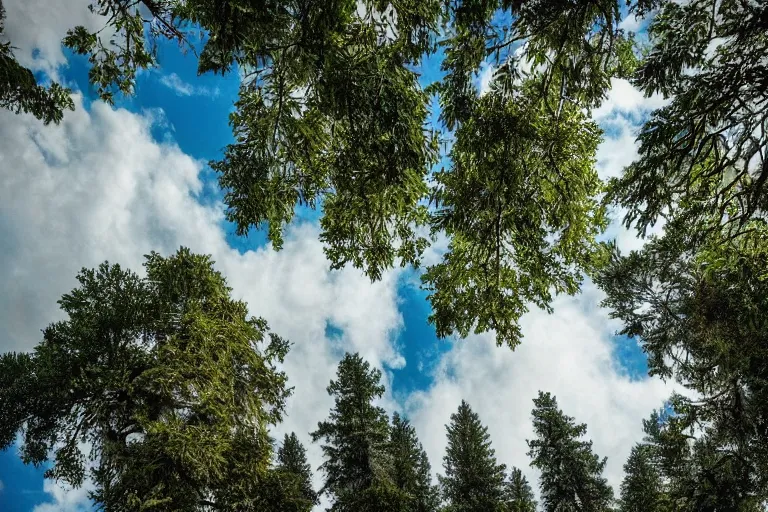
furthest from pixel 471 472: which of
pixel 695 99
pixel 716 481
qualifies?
pixel 695 99

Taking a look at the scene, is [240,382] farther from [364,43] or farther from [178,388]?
[364,43]

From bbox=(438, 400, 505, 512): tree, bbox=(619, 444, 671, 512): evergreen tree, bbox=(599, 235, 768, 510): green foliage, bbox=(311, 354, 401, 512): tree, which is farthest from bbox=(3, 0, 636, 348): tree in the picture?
bbox=(619, 444, 671, 512): evergreen tree

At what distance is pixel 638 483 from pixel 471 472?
36.2 feet

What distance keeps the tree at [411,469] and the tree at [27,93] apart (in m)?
18.0

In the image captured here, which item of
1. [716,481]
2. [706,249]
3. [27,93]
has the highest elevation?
[27,93]

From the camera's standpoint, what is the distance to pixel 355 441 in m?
19.6

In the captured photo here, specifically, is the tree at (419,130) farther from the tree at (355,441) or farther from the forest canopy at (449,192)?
the tree at (355,441)

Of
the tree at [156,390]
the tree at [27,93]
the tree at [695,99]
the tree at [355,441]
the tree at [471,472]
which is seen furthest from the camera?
the tree at [471,472]

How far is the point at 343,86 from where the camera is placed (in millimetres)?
4375

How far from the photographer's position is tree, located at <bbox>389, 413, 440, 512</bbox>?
22945mm

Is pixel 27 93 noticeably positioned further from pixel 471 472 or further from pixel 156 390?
pixel 471 472

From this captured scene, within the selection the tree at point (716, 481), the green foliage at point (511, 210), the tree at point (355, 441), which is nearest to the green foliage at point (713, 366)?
the tree at point (716, 481)

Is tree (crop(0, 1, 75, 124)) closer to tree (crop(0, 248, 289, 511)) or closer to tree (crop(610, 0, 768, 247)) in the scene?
tree (crop(0, 248, 289, 511))

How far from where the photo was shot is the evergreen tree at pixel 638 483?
939 inches
